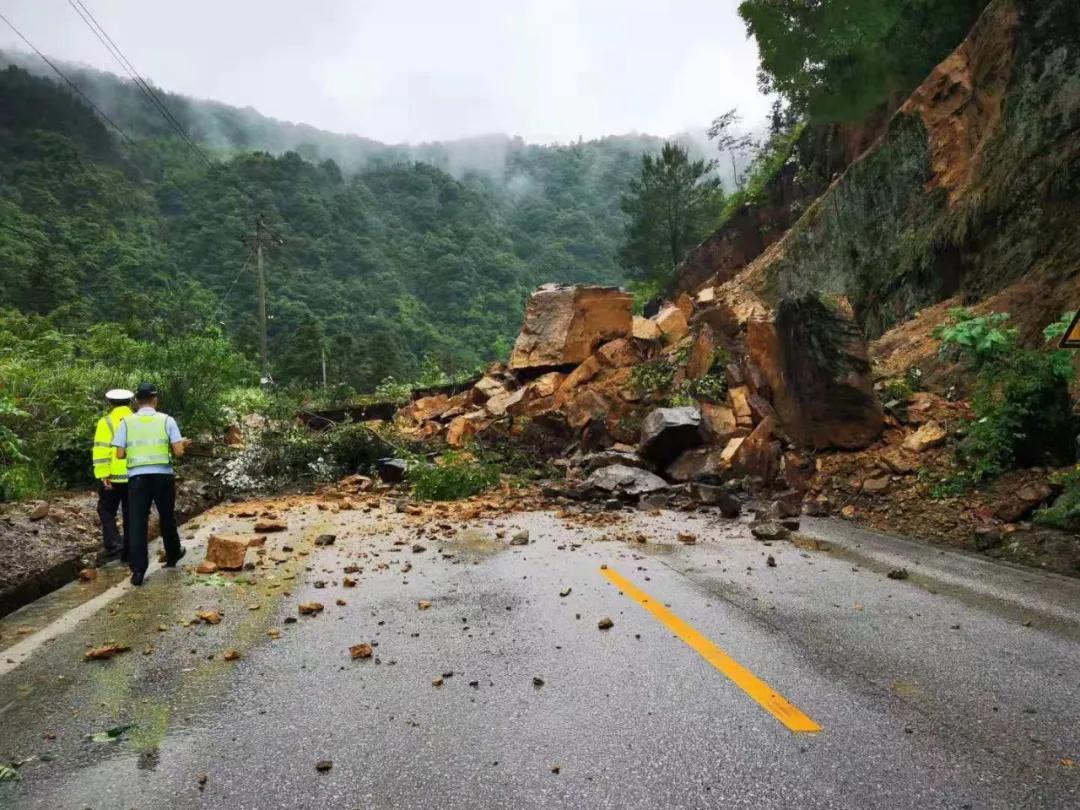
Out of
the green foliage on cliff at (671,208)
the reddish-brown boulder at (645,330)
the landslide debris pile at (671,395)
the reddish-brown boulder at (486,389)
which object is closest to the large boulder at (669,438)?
the landslide debris pile at (671,395)

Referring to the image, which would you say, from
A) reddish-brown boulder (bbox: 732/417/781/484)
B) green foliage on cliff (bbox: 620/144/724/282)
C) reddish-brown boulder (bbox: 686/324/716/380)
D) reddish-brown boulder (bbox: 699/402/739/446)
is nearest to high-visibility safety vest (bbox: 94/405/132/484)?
reddish-brown boulder (bbox: 732/417/781/484)

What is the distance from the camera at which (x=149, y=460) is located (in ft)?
21.1

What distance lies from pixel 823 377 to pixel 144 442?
838 cm

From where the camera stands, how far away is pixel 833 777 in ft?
7.96

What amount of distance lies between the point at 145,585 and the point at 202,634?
1852 mm

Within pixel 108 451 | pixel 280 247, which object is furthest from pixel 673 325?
pixel 280 247

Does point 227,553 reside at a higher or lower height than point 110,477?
lower

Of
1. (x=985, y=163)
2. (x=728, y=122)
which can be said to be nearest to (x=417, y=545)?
(x=985, y=163)

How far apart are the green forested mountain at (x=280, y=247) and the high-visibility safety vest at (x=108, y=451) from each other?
959 cm

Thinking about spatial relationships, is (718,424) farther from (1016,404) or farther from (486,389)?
(486,389)

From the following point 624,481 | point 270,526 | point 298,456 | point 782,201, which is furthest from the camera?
point 782,201

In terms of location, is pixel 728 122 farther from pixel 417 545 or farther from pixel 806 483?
pixel 417 545

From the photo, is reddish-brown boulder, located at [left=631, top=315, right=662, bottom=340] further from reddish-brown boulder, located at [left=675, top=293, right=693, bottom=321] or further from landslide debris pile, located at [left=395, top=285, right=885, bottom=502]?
reddish-brown boulder, located at [left=675, top=293, right=693, bottom=321]

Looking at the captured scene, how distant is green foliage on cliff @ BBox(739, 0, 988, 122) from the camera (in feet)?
51.7
